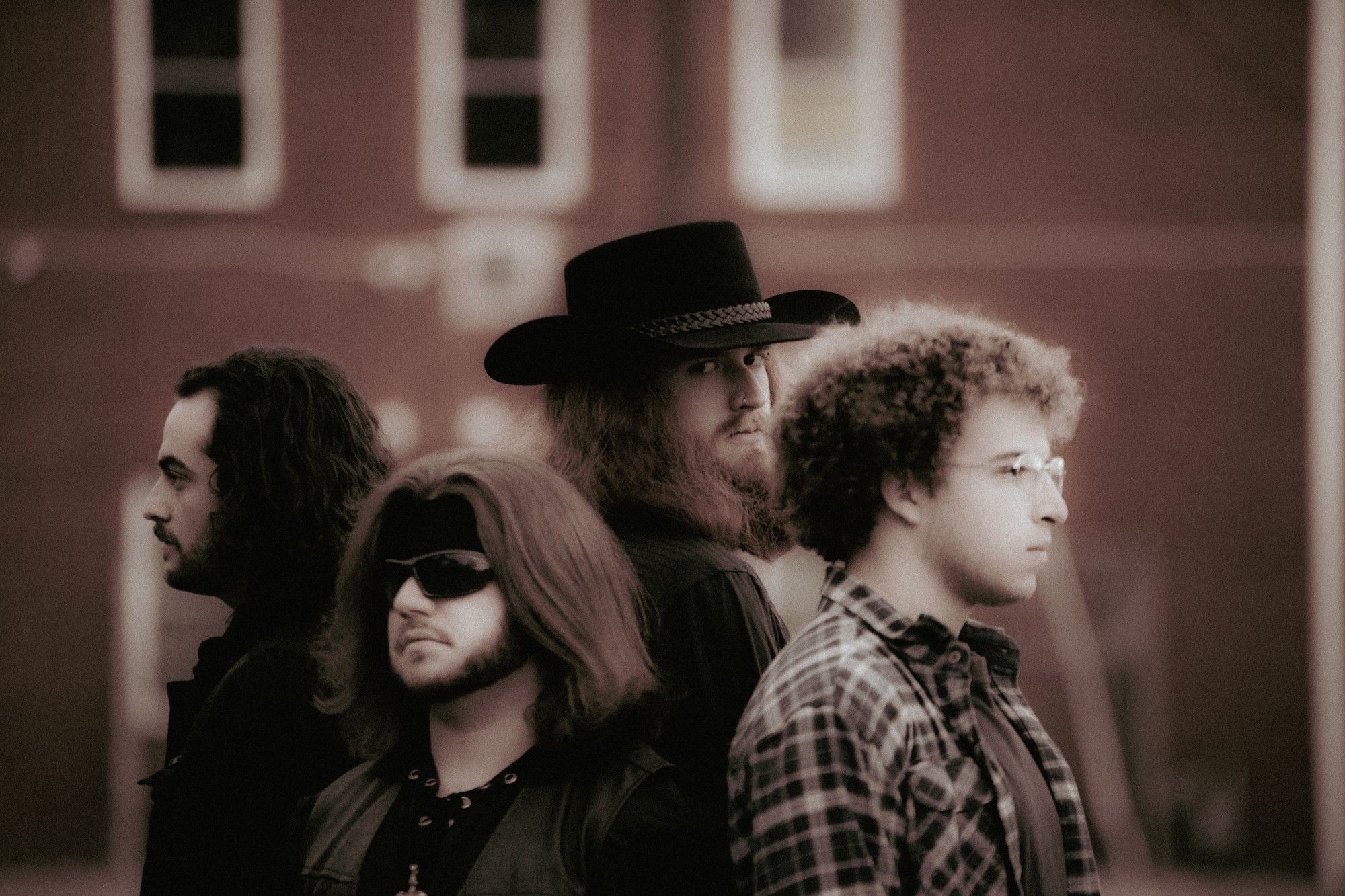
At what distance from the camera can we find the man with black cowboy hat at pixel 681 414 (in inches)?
101

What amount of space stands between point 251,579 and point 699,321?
1.00 m

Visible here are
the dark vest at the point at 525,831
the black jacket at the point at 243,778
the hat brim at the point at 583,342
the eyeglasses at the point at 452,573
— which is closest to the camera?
the dark vest at the point at 525,831

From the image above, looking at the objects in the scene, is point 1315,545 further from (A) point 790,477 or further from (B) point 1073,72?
(A) point 790,477

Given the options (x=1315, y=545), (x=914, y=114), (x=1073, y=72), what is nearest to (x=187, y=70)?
(x=914, y=114)

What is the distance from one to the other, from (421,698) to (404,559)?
0.22 metres

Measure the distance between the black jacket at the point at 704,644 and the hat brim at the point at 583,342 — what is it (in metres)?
0.42

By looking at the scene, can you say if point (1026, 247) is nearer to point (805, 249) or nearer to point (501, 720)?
point (805, 249)

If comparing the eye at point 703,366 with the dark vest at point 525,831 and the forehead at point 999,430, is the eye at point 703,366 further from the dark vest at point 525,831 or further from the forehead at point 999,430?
the dark vest at point 525,831

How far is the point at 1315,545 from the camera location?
36.4 ft

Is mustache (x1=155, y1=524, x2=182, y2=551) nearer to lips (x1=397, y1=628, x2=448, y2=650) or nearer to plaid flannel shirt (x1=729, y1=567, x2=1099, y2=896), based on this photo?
lips (x1=397, y1=628, x2=448, y2=650)

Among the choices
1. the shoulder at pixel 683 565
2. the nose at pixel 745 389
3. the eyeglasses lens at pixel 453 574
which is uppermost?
the nose at pixel 745 389

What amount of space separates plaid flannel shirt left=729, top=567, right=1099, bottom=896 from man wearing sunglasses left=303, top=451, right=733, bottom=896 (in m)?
0.18

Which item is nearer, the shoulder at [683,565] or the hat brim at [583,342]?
the shoulder at [683,565]

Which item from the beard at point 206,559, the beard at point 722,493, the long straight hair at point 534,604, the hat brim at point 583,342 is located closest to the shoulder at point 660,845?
the long straight hair at point 534,604
